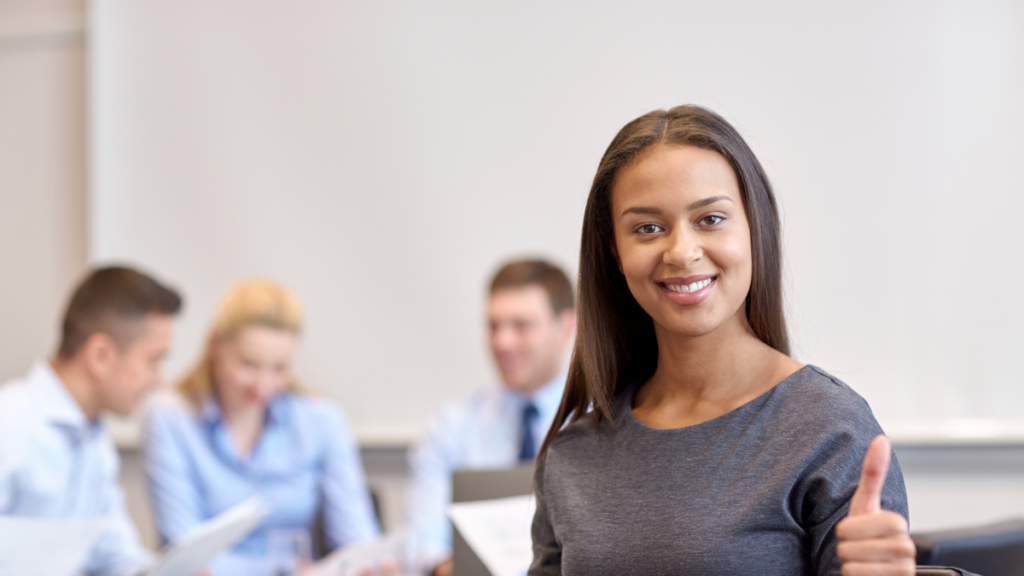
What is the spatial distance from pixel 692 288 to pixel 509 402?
70.7 inches

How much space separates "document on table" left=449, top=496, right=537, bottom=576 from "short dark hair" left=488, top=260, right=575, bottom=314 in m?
1.19

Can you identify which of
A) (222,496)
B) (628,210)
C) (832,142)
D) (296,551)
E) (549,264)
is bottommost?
(222,496)

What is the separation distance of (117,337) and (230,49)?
142cm

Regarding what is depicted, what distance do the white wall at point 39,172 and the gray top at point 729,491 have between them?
315cm

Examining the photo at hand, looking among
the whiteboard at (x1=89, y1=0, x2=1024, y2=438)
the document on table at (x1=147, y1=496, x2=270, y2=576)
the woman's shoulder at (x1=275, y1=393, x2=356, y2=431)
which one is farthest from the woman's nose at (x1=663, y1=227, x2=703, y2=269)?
the woman's shoulder at (x1=275, y1=393, x2=356, y2=431)

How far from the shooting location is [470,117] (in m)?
3.02

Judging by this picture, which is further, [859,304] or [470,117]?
[470,117]

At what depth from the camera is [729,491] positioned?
870 millimetres

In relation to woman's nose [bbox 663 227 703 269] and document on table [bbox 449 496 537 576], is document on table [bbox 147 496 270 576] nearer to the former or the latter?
document on table [bbox 449 496 537 576]

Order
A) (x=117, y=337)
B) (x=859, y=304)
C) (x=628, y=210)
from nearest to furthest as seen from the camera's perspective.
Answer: (x=628, y=210)
(x=117, y=337)
(x=859, y=304)

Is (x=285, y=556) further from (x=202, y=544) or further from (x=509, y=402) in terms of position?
(x=509, y=402)

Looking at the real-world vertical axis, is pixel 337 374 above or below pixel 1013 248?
below

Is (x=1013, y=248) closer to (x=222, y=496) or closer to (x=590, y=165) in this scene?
(x=590, y=165)

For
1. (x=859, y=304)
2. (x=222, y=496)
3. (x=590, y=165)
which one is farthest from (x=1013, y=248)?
(x=222, y=496)
